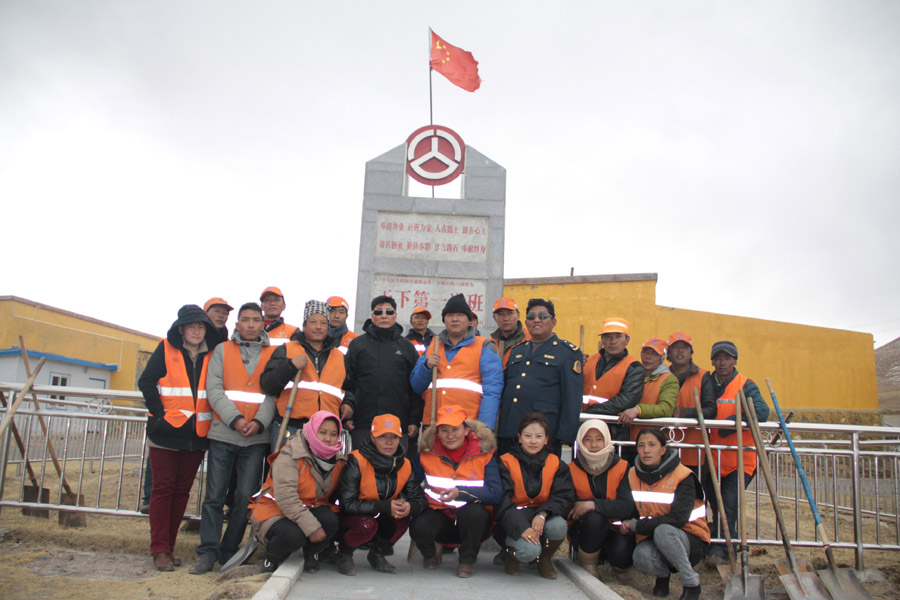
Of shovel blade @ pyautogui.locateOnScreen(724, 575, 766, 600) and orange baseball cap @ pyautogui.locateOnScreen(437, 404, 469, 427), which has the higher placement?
orange baseball cap @ pyautogui.locateOnScreen(437, 404, 469, 427)

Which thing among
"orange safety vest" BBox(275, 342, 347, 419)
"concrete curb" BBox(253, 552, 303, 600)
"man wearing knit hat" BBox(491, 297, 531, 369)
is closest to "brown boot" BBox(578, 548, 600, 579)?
"man wearing knit hat" BBox(491, 297, 531, 369)

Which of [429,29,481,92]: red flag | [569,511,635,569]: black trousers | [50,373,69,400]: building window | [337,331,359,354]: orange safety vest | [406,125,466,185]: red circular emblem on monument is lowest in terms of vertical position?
[569,511,635,569]: black trousers

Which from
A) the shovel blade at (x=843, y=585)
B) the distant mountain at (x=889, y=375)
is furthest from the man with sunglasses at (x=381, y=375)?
the distant mountain at (x=889, y=375)

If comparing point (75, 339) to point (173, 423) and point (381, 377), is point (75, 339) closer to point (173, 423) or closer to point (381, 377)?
point (173, 423)

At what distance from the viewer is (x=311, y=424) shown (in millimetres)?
4145

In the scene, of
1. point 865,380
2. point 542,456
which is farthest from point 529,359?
point 865,380

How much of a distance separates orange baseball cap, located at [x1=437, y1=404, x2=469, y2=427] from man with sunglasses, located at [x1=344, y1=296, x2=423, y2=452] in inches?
21.6

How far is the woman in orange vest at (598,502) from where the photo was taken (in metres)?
4.37

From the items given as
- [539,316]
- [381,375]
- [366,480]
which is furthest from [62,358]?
[539,316]

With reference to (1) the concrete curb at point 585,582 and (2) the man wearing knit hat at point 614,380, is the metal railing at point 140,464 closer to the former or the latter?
(2) the man wearing knit hat at point 614,380

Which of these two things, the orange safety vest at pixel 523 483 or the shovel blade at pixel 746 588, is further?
the orange safety vest at pixel 523 483

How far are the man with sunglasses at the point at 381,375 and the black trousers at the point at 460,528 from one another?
65cm

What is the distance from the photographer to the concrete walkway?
11.9 feet

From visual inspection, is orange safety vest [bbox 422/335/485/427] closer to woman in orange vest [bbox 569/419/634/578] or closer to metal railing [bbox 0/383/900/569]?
woman in orange vest [bbox 569/419/634/578]
